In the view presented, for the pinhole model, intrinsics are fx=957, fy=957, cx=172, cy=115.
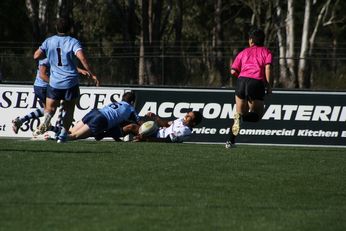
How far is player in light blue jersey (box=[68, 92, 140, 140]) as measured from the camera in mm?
16672

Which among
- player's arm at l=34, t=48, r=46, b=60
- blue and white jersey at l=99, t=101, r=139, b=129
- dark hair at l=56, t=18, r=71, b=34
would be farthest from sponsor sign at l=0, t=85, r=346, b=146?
dark hair at l=56, t=18, r=71, b=34

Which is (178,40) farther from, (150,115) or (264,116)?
(150,115)

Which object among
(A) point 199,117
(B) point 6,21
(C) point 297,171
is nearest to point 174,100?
(A) point 199,117

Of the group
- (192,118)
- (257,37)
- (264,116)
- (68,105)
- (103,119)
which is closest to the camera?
(68,105)

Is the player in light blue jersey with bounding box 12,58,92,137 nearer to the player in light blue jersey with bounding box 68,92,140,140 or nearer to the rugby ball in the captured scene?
the player in light blue jersey with bounding box 68,92,140,140

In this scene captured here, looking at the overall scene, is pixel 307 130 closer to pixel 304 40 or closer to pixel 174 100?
pixel 174 100

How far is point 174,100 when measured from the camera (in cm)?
2105

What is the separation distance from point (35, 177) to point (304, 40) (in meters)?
32.1

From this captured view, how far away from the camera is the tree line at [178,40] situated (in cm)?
2998

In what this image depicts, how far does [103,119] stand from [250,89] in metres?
2.74

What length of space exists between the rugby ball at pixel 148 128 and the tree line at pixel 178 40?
6872mm

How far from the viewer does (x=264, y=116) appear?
21.0 meters

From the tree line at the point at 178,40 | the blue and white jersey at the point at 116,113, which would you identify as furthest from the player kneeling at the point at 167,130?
the tree line at the point at 178,40

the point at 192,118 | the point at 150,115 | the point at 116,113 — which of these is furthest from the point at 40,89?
the point at 192,118
